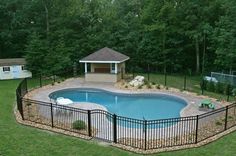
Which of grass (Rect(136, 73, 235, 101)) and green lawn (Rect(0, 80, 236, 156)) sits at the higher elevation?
grass (Rect(136, 73, 235, 101))

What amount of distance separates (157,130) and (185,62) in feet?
70.9

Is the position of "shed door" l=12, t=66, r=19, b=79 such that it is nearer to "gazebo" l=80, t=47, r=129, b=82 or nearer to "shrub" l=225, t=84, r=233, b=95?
"gazebo" l=80, t=47, r=129, b=82

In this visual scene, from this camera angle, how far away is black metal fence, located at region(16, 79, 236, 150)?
11.6 metres

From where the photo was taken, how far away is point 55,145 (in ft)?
35.2

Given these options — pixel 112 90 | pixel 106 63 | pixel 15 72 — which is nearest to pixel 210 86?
pixel 112 90

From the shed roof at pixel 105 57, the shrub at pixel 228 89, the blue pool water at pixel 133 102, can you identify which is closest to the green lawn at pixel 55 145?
the blue pool water at pixel 133 102

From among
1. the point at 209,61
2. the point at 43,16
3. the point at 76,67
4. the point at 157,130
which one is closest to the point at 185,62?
the point at 209,61

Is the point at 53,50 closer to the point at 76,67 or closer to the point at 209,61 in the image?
the point at 76,67

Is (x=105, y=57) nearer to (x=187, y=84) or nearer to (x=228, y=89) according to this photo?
(x=187, y=84)

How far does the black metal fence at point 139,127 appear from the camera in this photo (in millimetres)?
11601

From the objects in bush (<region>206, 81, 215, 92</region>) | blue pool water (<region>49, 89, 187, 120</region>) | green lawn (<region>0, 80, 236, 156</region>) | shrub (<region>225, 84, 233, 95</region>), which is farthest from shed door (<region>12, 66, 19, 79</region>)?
shrub (<region>225, 84, 233, 95</region>)

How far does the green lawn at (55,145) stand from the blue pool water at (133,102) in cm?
675

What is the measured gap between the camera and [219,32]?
2562cm

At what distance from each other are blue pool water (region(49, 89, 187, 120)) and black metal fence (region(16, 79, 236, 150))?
3.77m
